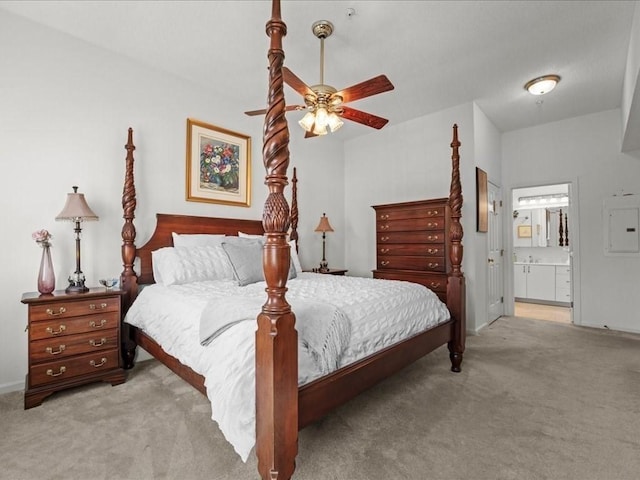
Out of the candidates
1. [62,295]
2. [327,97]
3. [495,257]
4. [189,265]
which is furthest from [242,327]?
[495,257]

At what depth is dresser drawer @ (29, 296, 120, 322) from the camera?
2201mm

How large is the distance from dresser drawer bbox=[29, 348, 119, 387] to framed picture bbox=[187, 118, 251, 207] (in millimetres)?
1677

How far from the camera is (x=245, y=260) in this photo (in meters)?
2.89

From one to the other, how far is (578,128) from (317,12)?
418 centimetres

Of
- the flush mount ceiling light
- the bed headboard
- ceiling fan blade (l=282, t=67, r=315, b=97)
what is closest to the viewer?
ceiling fan blade (l=282, t=67, r=315, b=97)

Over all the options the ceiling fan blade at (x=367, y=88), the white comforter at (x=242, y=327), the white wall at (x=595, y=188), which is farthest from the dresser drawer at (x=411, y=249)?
the white wall at (x=595, y=188)

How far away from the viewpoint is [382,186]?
4941mm

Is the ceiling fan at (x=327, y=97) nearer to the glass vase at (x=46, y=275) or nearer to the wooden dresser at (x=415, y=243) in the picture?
the wooden dresser at (x=415, y=243)

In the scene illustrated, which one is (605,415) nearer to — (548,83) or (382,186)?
(548,83)

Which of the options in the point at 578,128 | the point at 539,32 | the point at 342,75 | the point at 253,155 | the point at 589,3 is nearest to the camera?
the point at 589,3

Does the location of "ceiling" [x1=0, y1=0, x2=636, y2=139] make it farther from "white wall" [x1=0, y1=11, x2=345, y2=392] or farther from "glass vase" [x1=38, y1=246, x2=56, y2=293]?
"glass vase" [x1=38, y1=246, x2=56, y2=293]

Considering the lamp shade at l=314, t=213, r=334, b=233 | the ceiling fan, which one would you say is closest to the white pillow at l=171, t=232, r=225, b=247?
the ceiling fan

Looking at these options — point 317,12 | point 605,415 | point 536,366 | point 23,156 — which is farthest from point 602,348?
point 23,156

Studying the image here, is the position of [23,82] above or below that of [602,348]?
above
